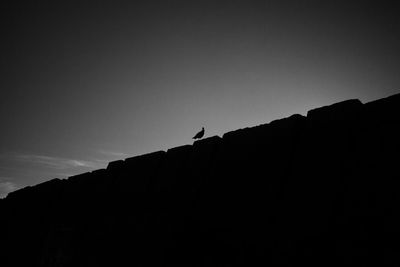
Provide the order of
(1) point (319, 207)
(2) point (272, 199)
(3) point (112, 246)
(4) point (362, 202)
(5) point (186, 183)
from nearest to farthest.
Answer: (4) point (362, 202), (1) point (319, 207), (2) point (272, 199), (5) point (186, 183), (3) point (112, 246)

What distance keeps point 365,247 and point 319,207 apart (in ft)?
1.18

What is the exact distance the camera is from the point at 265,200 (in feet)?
7.57

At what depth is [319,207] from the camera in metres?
1.98

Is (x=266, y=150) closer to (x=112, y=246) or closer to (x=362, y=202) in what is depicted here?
(x=362, y=202)

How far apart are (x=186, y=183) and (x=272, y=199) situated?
3.87 ft

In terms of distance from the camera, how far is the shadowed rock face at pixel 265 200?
1825mm

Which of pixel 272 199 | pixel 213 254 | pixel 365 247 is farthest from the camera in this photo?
pixel 213 254

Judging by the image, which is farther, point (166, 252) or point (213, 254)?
point (166, 252)

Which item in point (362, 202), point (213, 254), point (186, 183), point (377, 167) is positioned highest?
point (186, 183)

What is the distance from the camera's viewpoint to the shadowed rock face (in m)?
1.83

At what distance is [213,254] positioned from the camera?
8.06 feet

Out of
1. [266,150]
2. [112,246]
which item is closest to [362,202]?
[266,150]

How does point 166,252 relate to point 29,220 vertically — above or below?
below

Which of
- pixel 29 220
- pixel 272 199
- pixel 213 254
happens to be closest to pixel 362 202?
pixel 272 199
